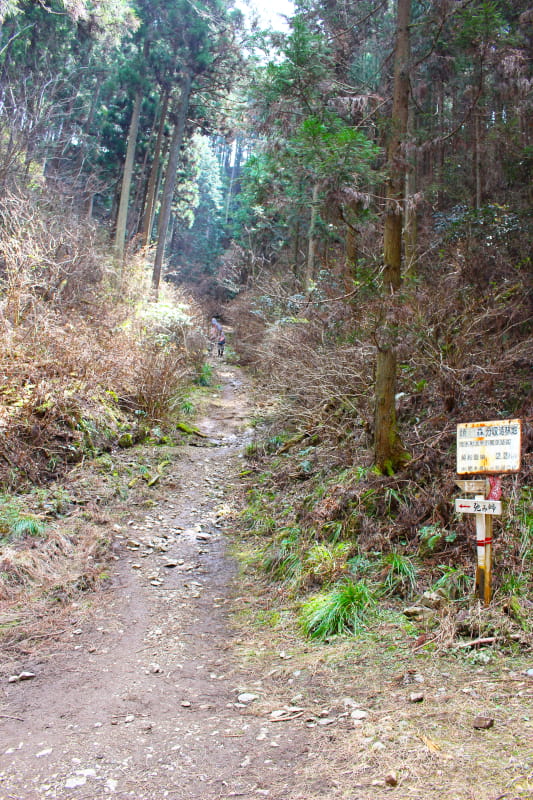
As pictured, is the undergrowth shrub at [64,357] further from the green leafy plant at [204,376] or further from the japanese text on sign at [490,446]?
the japanese text on sign at [490,446]

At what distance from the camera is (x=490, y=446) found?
164 inches

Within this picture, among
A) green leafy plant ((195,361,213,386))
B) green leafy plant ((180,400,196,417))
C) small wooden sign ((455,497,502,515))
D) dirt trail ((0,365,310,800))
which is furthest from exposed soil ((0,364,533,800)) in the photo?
green leafy plant ((195,361,213,386))

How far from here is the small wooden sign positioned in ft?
13.2

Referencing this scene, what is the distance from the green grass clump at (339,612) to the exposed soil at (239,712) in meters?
0.18

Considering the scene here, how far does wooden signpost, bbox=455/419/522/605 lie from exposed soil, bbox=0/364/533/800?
0.72m

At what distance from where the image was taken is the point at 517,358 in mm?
6500

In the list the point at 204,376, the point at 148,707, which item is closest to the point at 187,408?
the point at 204,376

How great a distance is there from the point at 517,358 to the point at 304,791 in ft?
17.8

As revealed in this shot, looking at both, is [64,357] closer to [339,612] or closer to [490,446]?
[339,612]

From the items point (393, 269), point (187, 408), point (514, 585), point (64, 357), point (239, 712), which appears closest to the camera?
point (239, 712)

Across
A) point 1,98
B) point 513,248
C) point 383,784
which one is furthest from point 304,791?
point 1,98

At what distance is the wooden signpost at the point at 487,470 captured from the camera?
4055mm

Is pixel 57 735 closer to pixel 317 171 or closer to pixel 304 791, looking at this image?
pixel 304 791

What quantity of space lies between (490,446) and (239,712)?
2.70 metres
